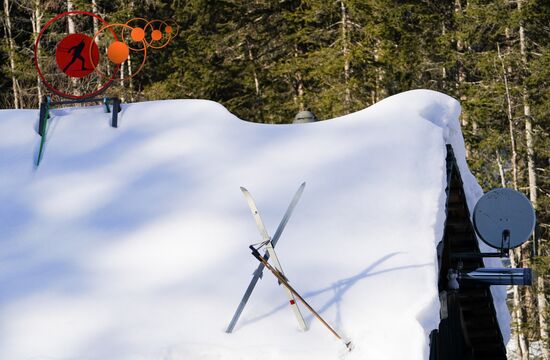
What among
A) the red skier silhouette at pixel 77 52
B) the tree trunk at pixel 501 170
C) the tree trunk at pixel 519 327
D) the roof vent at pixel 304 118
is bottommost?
the tree trunk at pixel 519 327

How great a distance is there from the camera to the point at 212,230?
7.15 m

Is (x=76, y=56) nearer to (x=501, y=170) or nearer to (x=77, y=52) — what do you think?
(x=77, y=52)

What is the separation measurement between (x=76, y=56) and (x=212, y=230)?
373 centimetres

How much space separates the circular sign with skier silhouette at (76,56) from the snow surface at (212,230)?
1.00 m

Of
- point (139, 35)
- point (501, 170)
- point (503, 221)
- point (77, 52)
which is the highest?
point (77, 52)

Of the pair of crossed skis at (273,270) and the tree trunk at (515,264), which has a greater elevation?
the pair of crossed skis at (273,270)

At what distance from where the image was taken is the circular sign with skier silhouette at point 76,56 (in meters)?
9.97

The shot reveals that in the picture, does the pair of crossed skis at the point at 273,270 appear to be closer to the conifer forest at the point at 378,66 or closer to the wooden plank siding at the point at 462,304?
the wooden plank siding at the point at 462,304

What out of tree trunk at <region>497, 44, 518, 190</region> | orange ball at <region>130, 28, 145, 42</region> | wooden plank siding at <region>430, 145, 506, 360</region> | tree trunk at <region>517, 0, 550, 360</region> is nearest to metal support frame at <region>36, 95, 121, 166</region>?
orange ball at <region>130, 28, 145, 42</region>

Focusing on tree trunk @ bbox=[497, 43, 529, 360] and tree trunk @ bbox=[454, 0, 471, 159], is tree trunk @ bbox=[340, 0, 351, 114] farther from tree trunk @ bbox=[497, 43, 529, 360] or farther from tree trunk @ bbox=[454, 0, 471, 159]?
tree trunk @ bbox=[497, 43, 529, 360]

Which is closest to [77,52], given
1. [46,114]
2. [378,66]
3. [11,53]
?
[46,114]

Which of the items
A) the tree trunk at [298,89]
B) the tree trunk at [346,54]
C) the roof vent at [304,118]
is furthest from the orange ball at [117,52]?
the tree trunk at [298,89]

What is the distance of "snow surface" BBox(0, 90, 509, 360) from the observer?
243 inches

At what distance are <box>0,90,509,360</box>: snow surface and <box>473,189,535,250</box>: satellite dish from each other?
2.35 ft
